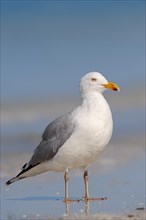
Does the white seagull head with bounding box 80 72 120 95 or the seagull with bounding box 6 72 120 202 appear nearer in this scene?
the seagull with bounding box 6 72 120 202

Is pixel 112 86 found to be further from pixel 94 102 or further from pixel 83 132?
pixel 83 132

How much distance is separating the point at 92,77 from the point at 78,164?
1.94m

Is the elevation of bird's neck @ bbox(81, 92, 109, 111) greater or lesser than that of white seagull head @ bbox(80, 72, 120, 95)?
lesser

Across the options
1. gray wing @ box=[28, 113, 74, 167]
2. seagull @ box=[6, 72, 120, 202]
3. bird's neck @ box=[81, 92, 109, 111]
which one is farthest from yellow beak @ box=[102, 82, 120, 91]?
gray wing @ box=[28, 113, 74, 167]


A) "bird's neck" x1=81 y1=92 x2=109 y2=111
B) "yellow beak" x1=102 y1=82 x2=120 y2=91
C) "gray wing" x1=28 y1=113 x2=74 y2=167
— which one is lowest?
"gray wing" x1=28 y1=113 x2=74 y2=167

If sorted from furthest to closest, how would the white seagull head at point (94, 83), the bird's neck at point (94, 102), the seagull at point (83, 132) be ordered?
the white seagull head at point (94, 83) < the bird's neck at point (94, 102) < the seagull at point (83, 132)

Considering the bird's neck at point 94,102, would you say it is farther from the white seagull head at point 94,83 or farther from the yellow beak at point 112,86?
the yellow beak at point 112,86

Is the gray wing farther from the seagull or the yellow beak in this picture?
the yellow beak

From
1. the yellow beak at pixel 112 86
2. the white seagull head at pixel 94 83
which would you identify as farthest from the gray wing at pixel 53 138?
the yellow beak at pixel 112 86

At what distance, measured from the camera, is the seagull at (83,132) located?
17.1 metres

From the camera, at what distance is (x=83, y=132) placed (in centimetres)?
1706

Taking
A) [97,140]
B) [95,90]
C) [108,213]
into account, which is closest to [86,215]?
[108,213]

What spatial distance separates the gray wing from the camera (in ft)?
57.0

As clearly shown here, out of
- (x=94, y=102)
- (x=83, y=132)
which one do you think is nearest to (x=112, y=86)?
(x=94, y=102)
